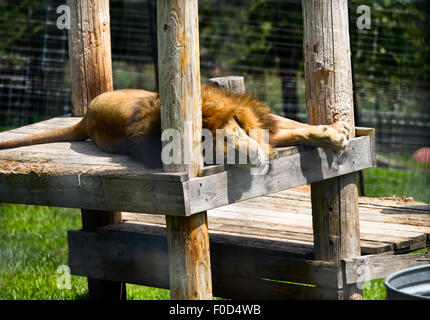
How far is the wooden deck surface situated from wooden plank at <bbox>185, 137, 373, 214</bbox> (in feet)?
1.71

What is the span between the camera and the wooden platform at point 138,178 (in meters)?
2.98

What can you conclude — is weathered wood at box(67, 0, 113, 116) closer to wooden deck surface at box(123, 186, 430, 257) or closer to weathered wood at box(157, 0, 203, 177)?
wooden deck surface at box(123, 186, 430, 257)

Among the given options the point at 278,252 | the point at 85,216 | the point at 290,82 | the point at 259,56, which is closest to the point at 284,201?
the point at 278,252

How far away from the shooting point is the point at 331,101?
12.0 feet

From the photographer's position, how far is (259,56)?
29.2 feet

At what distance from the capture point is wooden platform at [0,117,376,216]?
2.98 meters

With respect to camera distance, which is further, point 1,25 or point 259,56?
point 1,25

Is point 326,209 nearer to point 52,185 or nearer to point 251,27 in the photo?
point 52,185

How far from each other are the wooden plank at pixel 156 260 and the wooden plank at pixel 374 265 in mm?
63
